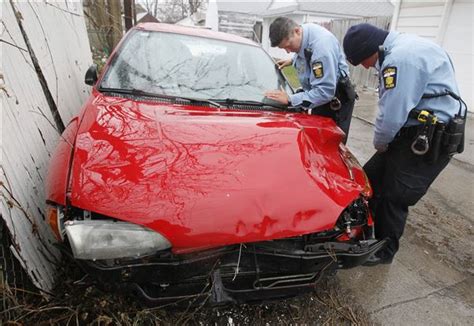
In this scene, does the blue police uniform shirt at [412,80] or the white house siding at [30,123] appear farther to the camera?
the blue police uniform shirt at [412,80]

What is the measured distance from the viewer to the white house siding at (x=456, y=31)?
6980 mm

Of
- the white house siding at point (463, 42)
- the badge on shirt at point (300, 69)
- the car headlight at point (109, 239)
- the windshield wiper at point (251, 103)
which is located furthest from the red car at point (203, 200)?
the white house siding at point (463, 42)

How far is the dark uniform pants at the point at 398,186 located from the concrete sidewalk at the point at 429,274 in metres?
0.25

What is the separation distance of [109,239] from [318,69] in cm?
216

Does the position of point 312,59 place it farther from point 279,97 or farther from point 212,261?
point 212,261

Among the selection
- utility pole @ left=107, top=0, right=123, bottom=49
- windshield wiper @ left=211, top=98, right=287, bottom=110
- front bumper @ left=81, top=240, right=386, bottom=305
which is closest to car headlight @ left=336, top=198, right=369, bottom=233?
front bumper @ left=81, top=240, right=386, bottom=305

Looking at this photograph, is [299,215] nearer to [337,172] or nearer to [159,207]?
[337,172]

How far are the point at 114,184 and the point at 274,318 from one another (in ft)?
4.20

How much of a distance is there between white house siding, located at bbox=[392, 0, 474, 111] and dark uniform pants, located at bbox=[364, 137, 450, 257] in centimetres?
618

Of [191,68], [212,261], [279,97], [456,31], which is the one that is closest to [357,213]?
[212,261]

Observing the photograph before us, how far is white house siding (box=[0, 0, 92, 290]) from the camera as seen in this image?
1.79 meters

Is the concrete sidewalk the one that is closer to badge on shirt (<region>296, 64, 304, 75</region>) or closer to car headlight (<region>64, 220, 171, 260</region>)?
car headlight (<region>64, 220, 171, 260</region>)

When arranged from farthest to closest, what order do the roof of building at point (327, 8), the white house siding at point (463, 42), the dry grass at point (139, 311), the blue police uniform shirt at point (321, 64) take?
the roof of building at point (327, 8) → the white house siding at point (463, 42) → the blue police uniform shirt at point (321, 64) → the dry grass at point (139, 311)

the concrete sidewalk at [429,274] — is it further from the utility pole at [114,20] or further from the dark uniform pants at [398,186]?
the utility pole at [114,20]
